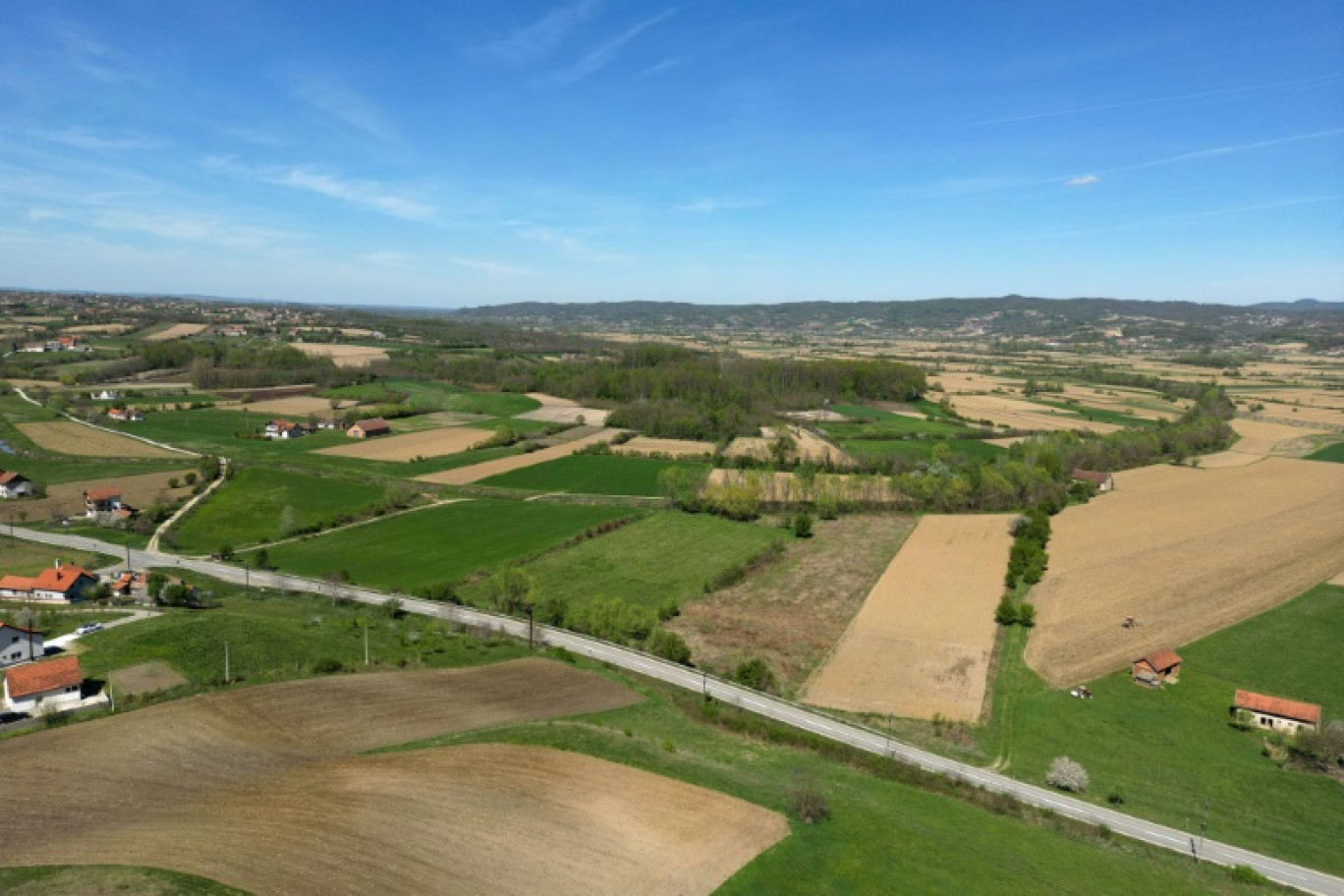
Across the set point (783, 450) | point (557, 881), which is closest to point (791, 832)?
point (557, 881)

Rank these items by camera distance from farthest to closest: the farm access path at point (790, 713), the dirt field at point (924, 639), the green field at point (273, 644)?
the dirt field at point (924, 639) < the green field at point (273, 644) < the farm access path at point (790, 713)

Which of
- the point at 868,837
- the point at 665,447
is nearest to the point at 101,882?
the point at 868,837

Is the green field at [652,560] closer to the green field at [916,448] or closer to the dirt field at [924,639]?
the dirt field at [924,639]

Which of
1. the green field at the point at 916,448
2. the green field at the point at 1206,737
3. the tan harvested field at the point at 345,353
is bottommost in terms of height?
the green field at the point at 1206,737

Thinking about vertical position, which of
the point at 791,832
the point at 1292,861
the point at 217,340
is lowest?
the point at 1292,861

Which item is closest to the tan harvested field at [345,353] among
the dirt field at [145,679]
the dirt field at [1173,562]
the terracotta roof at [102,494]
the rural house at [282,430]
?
the rural house at [282,430]

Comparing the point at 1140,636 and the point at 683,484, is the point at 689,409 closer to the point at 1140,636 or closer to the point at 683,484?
the point at 683,484
